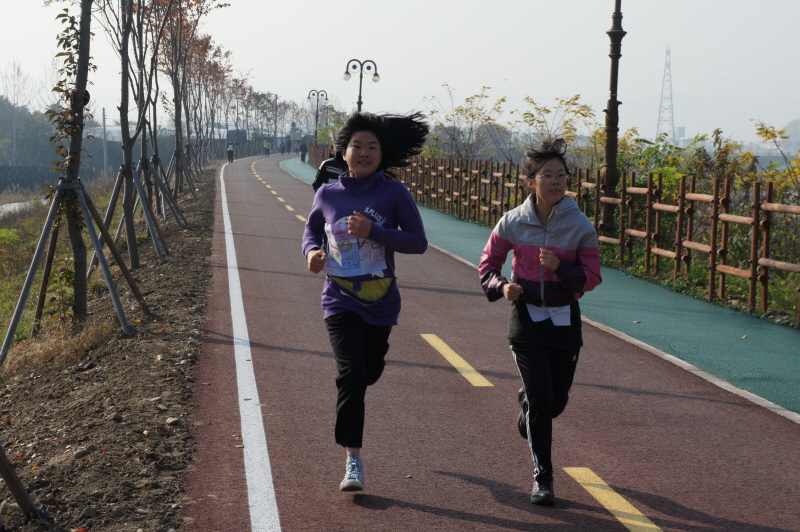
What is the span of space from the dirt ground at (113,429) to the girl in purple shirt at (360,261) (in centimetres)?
100

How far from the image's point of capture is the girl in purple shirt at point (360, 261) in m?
4.38

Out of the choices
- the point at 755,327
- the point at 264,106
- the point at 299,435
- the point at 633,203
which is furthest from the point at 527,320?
the point at 264,106

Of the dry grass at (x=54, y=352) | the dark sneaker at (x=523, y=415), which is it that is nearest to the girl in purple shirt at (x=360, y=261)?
the dark sneaker at (x=523, y=415)

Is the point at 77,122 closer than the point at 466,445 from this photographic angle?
No

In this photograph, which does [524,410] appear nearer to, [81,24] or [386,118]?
[386,118]

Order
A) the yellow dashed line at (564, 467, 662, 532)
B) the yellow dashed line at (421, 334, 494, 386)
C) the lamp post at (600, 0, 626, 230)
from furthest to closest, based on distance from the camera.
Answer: the lamp post at (600, 0, 626, 230) → the yellow dashed line at (421, 334, 494, 386) → the yellow dashed line at (564, 467, 662, 532)

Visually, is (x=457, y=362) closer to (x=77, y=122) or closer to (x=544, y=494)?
(x=544, y=494)

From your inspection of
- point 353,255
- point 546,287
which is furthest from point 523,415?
point 353,255

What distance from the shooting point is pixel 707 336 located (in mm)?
9078

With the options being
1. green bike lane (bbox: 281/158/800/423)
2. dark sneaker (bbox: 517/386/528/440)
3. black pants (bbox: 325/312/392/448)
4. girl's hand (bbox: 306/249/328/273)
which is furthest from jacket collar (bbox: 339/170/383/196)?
green bike lane (bbox: 281/158/800/423)

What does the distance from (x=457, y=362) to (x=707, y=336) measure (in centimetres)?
321

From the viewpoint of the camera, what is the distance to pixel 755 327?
9.65 meters

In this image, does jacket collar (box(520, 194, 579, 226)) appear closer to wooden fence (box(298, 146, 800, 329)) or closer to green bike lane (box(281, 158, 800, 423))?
wooden fence (box(298, 146, 800, 329))

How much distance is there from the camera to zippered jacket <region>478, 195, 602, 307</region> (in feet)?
14.0
